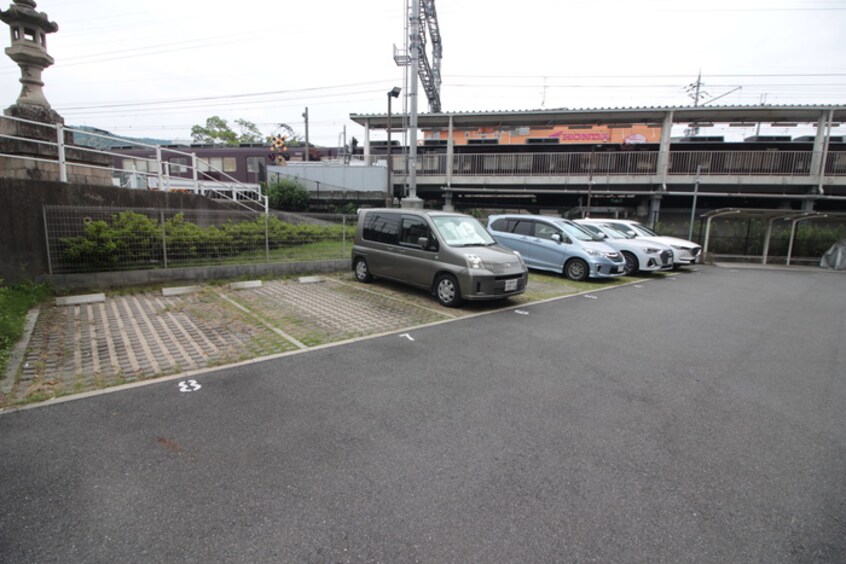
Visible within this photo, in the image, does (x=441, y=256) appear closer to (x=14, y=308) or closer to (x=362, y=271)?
(x=362, y=271)

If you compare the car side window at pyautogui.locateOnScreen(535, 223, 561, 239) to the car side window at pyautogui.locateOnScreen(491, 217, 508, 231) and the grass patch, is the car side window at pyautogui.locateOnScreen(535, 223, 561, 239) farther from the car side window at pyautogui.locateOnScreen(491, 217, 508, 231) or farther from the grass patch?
the grass patch

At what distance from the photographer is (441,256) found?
7699 millimetres

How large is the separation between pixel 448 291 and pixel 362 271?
2.76m

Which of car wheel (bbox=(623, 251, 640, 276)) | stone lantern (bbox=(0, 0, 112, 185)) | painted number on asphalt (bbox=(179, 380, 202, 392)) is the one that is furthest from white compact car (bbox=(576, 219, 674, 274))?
stone lantern (bbox=(0, 0, 112, 185))

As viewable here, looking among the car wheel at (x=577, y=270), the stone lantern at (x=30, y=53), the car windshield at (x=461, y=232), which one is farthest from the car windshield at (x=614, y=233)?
the stone lantern at (x=30, y=53)

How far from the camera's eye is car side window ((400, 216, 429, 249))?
8125mm

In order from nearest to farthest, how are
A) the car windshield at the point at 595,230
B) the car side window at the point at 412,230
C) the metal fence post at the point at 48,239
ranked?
the metal fence post at the point at 48,239, the car side window at the point at 412,230, the car windshield at the point at 595,230

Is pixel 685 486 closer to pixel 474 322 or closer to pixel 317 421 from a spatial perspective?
pixel 317 421

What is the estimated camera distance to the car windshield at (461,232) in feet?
26.1

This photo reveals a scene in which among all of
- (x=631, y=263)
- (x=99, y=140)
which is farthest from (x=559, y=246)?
(x=99, y=140)

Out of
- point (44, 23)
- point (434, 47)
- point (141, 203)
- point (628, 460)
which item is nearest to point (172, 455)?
point (628, 460)

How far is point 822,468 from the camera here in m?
2.97

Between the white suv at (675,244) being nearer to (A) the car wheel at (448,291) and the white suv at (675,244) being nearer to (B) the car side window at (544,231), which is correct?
(B) the car side window at (544,231)

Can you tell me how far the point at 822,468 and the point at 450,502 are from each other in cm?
272
